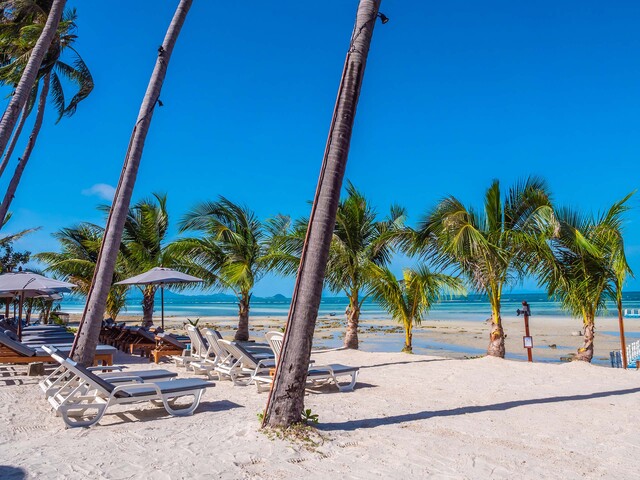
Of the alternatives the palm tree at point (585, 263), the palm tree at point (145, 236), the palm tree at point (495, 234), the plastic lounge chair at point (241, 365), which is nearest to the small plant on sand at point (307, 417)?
the plastic lounge chair at point (241, 365)

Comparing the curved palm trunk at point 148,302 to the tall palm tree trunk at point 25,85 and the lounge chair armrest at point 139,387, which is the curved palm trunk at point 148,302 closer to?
the tall palm tree trunk at point 25,85

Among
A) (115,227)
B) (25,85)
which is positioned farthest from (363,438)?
(25,85)

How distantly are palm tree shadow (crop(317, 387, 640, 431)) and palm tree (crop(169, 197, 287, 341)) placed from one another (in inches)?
381

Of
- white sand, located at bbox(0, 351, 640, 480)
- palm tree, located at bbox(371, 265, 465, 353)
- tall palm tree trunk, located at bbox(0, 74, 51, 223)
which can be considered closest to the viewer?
white sand, located at bbox(0, 351, 640, 480)

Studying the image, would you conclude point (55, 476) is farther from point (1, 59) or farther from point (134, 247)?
point (1, 59)

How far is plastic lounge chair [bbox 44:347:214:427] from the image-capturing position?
4.88m

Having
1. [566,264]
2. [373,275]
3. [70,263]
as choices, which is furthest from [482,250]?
[70,263]

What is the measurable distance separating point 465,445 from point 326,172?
2803mm

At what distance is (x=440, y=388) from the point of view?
7.34m

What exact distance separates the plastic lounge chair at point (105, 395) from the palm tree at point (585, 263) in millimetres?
7869

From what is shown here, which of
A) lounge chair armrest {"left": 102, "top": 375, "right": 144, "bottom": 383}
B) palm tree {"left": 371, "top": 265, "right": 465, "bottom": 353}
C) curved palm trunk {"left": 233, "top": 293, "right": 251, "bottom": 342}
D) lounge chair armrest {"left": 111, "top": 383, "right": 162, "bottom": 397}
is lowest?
lounge chair armrest {"left": 102, "top": 375, "right": 144, "bottom": 383}

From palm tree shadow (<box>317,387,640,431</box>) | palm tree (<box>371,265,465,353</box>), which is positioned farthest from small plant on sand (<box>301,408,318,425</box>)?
palm tree (<box>371,265,465,353</box>)

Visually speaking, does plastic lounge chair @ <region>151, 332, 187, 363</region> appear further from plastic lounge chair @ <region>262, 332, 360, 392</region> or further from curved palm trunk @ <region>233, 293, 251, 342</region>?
curved palm trunk @ <region>233, 293, 251, 342</region>

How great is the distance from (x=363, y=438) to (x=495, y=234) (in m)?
7.27
